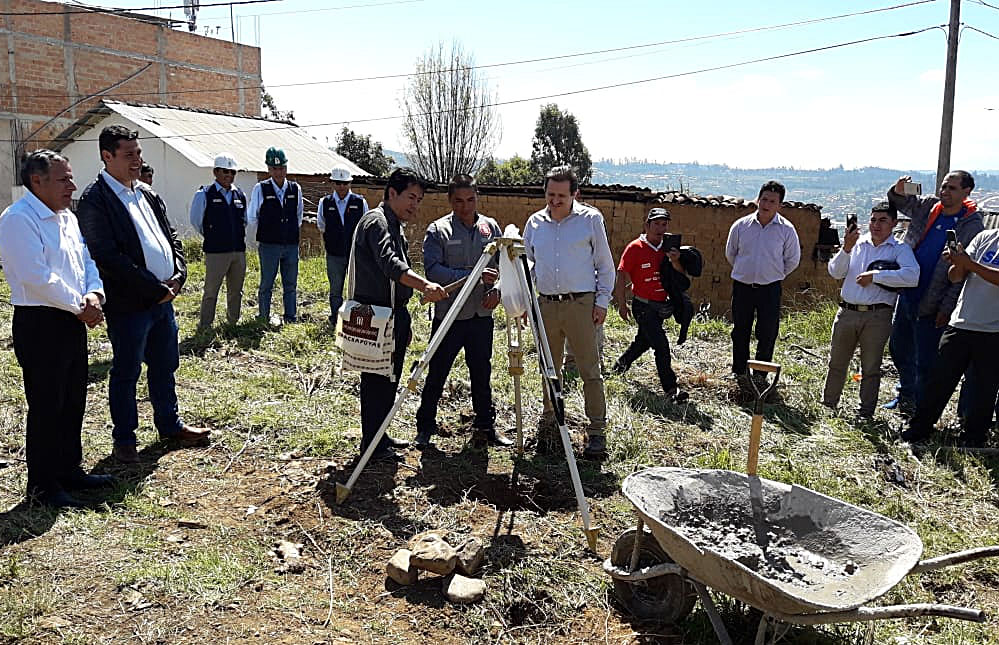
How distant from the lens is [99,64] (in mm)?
28422

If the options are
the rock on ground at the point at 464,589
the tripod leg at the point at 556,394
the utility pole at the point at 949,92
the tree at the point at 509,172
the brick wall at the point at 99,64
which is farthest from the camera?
the tree at the point at 509,172

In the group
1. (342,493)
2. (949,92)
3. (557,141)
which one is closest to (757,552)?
(342,493)

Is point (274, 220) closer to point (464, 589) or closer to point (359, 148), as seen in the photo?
point (464, 589)

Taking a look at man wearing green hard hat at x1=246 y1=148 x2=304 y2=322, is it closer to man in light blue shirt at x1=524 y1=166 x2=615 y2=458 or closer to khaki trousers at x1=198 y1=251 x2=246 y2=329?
khaki trousers at x1=198 y1=251 x2=246 y2=329

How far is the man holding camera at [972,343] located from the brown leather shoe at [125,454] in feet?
18.3

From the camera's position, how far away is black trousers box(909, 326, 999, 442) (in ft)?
17.1

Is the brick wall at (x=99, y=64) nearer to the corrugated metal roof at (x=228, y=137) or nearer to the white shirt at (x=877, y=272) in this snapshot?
the corrugated metal roof at (x=228, y=137)

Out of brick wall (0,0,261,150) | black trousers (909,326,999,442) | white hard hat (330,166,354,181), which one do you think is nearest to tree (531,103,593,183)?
brick wall (0,0,261,150)

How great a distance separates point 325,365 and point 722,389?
3.85 m

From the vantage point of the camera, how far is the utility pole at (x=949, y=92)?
13477 millimetres

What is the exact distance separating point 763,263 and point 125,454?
17.4ft

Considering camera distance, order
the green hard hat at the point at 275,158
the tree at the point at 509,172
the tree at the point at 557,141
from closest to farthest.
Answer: the green hard hat at the point at 275,158
the tree at the point at 509,172
the tree at the point at 557,141

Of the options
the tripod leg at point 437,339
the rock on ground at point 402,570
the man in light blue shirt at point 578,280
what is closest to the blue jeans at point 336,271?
the man in light blue shirt at point 578,280

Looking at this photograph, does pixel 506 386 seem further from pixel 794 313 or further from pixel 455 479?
pixel 794 313
